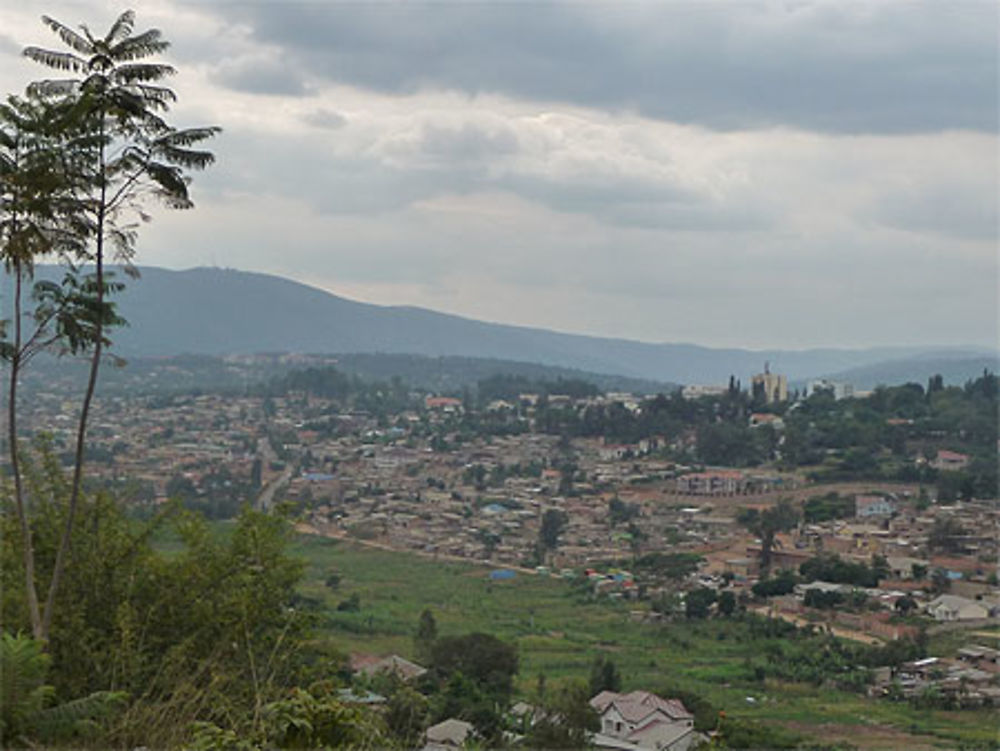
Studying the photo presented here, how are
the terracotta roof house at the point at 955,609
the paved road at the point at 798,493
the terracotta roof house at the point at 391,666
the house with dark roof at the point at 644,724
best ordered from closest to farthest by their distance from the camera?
the house with dark roof at the point at 644,724, the terracotta roof house at the point at 391,666, the terracotta roof house at the point at 955,609, the paved road at the point at 798,493

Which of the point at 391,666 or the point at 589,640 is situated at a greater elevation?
the point at 391,666

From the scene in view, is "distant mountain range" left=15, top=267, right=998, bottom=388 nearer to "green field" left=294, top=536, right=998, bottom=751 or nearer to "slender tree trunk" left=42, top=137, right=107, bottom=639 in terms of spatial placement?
"green field" left=294, top=536, right=998, bottom=751

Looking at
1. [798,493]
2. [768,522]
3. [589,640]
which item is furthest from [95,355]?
[798,493]

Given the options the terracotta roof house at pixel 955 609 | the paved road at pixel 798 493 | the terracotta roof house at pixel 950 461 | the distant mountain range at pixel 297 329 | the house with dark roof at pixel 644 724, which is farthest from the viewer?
the distant mountain range at pixel 297 329

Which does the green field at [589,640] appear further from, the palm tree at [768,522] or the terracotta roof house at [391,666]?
the palm tree at [768,522]

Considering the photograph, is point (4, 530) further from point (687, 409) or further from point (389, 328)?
point (389, 328)

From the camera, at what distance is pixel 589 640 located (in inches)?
800

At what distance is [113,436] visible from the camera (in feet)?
175

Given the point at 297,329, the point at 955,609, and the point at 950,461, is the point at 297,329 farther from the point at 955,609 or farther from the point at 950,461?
the point at 955,609

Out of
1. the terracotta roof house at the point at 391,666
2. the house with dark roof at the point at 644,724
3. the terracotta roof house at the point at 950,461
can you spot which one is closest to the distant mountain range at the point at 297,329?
the terracotta roof house at the point at 950,461

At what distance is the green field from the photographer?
1492cm

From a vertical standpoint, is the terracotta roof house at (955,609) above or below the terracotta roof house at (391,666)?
above

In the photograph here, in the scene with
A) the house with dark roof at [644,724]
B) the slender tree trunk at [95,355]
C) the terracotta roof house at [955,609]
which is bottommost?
the terracotta roof house at [955,609]

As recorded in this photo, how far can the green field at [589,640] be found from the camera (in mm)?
14922
